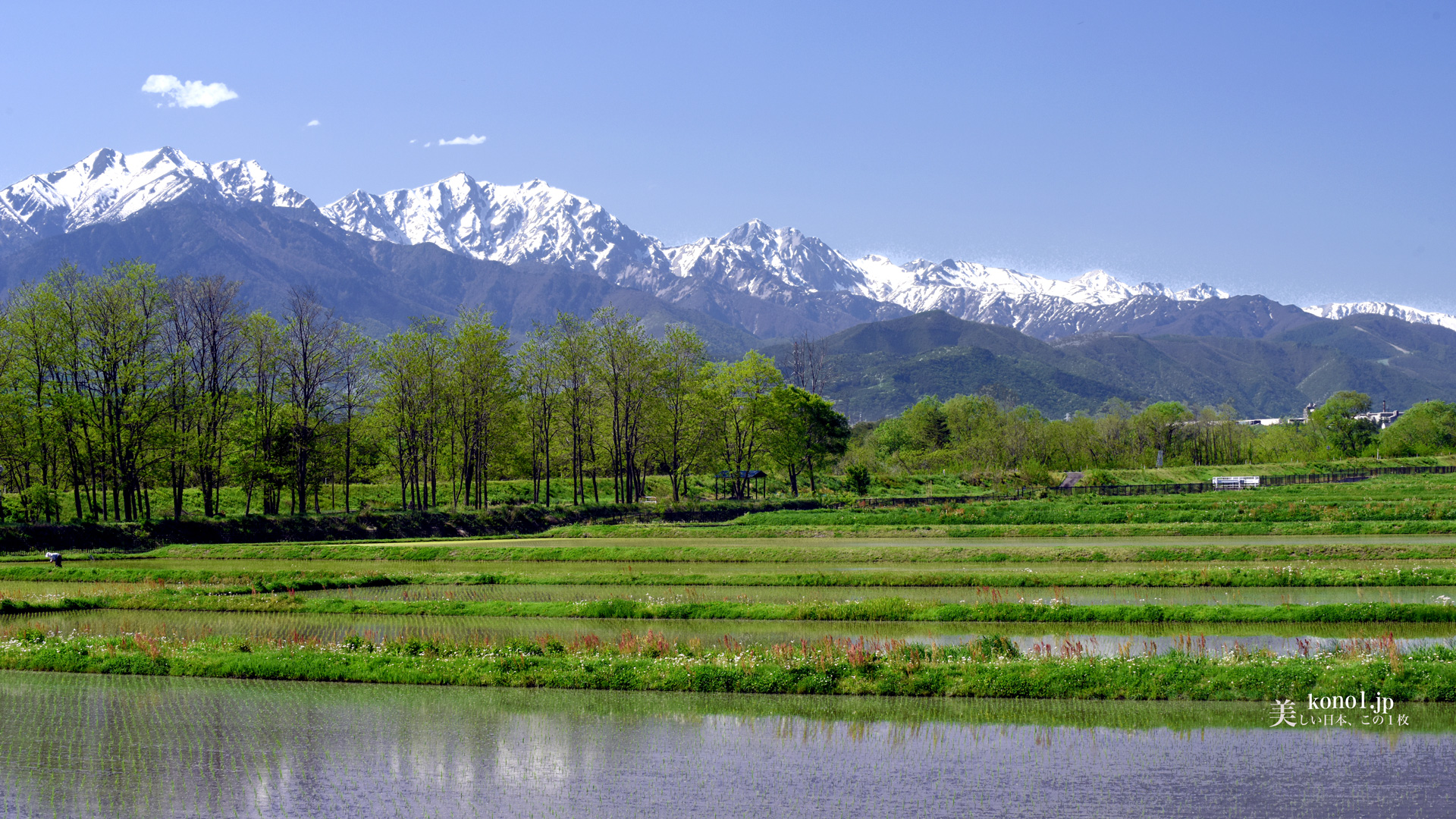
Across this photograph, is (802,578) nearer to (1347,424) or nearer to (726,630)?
(726,630)

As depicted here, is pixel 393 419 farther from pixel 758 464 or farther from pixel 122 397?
pixel 758 464

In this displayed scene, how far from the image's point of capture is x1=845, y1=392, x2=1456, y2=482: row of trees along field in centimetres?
14388

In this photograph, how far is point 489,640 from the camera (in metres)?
26.2

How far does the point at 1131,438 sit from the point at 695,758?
15571 centimetres

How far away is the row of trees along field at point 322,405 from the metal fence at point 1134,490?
808 inches

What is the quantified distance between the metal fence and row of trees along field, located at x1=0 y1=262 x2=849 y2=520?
20525 millimetres

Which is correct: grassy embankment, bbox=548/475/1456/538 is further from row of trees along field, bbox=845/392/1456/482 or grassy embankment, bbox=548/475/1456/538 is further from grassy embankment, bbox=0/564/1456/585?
row of trees along field, bbox=845/392/1456/482

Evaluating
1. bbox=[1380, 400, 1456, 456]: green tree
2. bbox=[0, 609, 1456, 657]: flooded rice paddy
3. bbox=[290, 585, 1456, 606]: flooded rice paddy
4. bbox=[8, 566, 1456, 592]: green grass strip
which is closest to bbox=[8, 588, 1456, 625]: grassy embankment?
bbox=[0, 609, 1456, 657]: flooded rice paddy

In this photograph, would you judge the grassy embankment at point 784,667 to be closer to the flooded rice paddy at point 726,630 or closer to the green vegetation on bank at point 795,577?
the flooded rice paddy at point 726,630

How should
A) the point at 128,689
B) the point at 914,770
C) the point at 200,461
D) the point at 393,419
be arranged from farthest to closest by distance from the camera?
the point at 393,419
the point at 200,461
the point at 128,689
the point at 914,770

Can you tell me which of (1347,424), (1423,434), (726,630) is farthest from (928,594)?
(1423,434)

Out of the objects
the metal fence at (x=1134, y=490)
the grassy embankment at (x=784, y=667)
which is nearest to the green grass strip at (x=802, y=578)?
the grassy embankment at (x=784, y=667)

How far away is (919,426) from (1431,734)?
136018mm

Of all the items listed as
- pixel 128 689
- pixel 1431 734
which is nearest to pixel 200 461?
pixel 128 689
